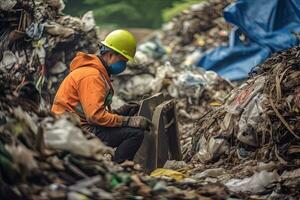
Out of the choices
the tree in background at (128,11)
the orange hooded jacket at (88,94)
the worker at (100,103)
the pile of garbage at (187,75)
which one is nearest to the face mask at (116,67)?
the worker at (100,103)

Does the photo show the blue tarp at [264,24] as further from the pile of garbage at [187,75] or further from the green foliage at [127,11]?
the green foliage at [127,11]

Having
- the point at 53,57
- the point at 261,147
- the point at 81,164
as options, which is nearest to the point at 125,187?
the point at 81,164

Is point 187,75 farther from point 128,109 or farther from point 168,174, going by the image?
point 168,174

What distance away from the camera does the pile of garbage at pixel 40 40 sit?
9.01 meters

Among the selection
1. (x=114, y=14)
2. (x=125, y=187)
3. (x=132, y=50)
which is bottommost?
(x=125, y=187)

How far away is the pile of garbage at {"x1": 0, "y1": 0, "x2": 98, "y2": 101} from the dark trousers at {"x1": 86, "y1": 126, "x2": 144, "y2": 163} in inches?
71.8

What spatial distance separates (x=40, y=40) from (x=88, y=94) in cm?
311

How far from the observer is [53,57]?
10.1m

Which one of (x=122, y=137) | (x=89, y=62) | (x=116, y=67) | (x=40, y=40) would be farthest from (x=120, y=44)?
(x=40, y=40)

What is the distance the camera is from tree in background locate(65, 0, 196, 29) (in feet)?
77.9

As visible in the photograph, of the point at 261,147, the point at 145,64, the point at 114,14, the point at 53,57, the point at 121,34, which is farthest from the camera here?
the point at 114,14

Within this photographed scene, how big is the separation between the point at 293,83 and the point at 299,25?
5188 millimetres

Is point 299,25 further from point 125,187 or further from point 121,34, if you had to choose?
point 125,187

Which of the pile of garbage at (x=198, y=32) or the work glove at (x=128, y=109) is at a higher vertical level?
the pile of garbage at (x=198, y=32)
